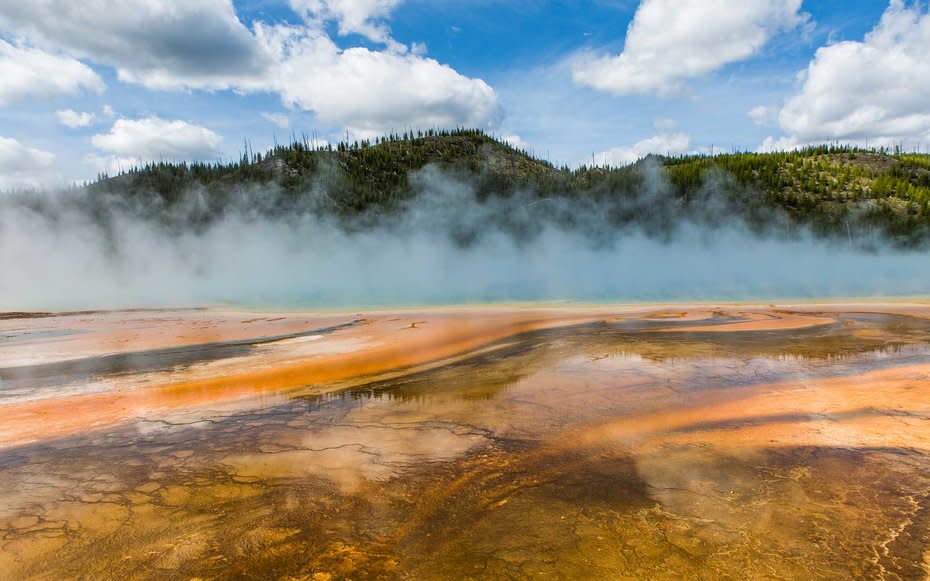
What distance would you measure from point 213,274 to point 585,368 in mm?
40768

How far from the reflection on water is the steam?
15.0 m

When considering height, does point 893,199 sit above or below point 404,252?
above

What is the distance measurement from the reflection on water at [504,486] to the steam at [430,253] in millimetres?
14953

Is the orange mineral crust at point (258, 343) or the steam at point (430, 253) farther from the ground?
the steam at point (430, 253)

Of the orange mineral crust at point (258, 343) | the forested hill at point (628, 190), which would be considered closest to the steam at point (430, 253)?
the forested hill at point (628, 190)

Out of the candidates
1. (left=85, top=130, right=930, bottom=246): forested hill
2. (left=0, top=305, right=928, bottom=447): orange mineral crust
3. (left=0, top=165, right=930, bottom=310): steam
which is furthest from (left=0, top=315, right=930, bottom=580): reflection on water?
(left=85, top=130, right=930, bottom=246): forested hill

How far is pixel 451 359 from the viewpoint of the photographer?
8758 millimetres

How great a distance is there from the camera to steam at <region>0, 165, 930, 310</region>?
25406 millimetres

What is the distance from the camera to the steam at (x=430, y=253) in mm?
25406

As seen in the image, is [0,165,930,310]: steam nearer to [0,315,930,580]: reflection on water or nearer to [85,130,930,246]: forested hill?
[85,130,930,246]: forested hill

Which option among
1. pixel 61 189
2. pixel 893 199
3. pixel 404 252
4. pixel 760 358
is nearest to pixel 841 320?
pixel 760 358

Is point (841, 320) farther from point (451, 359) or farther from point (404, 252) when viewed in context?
point (404, 252)

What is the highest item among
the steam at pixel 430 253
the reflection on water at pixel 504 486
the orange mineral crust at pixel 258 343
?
the steam at pixel 430 253

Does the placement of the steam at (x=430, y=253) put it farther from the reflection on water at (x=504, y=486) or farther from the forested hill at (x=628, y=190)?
the reflection on water at (x=504, y=486)
